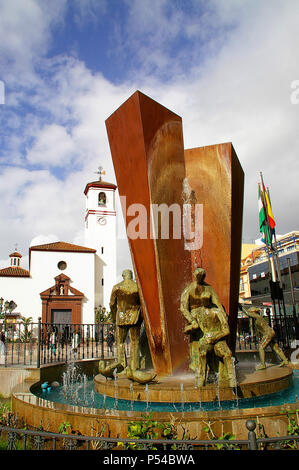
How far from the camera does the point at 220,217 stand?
685 cm

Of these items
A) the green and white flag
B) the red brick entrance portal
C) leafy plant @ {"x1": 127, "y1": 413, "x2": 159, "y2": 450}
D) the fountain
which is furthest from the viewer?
the red brick entrance portal

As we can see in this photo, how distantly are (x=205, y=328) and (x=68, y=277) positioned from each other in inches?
1157

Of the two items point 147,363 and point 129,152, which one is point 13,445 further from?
point 129,152

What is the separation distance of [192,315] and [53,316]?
2895 cm

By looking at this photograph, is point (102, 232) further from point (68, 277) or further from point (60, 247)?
point (68, 277)

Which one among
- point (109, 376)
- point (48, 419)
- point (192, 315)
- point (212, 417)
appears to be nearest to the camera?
point (212, 417)

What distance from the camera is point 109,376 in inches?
239

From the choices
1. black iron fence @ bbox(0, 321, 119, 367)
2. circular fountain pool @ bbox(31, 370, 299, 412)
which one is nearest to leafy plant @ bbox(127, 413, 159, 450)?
circular fountain pool @ bbox(31, 370, 299, 412)

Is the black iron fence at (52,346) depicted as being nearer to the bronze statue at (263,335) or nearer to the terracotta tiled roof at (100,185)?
the bronze statue at (263,335)

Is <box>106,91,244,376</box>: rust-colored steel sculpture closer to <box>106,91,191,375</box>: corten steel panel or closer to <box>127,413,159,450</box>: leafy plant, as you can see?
<box>106,91,191,375</box>: corten steel panel

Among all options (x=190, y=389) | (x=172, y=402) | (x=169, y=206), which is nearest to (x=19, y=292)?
(x=169, y=206)

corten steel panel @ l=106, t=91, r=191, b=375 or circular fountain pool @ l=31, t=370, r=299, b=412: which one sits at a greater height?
corten steel panel @ l=106, t=91, r=191, b=375

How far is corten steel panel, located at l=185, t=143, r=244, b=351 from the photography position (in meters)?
6.70
